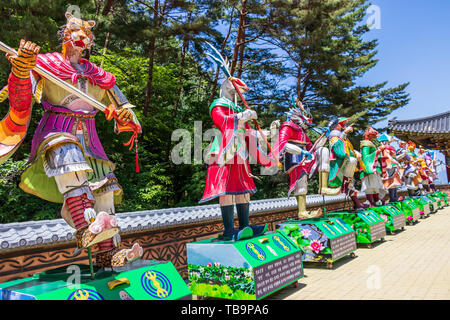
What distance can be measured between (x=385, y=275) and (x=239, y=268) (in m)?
2.38

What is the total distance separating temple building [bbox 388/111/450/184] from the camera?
52.6ft

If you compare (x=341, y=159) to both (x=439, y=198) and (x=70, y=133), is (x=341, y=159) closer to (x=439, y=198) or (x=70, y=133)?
(x=70, y=133)

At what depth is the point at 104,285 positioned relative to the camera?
90.2 inches

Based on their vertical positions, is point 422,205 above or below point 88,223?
below

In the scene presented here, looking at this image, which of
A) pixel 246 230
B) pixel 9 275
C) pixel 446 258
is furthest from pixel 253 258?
pixel 446 258

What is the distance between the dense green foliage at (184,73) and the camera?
1016cm

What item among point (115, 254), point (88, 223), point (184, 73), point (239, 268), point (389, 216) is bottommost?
point (389, 216)

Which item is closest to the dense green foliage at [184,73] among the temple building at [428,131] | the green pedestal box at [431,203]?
the temple building at [428,131]

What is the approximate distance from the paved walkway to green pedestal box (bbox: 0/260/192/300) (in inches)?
69.7

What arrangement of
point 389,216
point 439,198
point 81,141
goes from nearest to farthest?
point 81,141, point 389,216, point 439,198

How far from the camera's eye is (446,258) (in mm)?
5520

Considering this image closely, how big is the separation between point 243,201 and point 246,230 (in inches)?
13.5

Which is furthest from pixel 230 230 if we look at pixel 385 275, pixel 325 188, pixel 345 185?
pixel 345 185

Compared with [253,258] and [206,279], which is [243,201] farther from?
[206,279]
